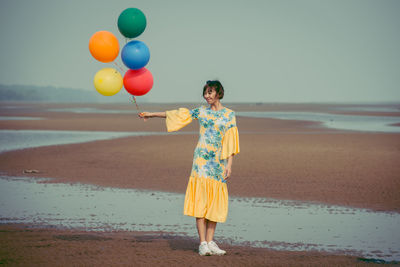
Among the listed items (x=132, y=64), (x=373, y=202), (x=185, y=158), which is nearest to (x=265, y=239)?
(x=132, y=64)

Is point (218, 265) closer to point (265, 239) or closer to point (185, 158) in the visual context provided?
point (265, 239)

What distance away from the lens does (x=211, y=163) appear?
6.13 m

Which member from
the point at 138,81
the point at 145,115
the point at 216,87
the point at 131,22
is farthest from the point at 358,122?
the point at 145,115

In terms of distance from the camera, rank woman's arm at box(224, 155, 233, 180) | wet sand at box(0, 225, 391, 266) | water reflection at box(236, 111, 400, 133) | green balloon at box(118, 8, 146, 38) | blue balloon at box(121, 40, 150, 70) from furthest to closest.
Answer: water reflection at box(236, 111, 400, 133) < green balloon at box(118, 8, 146, 38) < blue balloon at box(121, 40, 150, 70) < woman's arm at box(224, 155, 233, 180) < wet sand at box(0, 225, 391, 266)

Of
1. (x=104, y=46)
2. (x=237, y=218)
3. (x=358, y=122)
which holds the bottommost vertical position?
(x=237, y=218)

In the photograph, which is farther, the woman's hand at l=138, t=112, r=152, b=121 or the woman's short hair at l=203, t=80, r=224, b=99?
the woman's hand at l=138, t=112, r=152, b=121

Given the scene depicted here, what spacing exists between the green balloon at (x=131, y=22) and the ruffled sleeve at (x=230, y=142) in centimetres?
202

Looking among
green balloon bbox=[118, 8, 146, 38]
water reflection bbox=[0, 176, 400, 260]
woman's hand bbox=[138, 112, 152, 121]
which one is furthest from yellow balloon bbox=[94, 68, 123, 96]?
water reflection bbox=[0, 176, 400, 260]

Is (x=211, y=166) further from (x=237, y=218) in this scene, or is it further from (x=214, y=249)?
(x=237, y=218)

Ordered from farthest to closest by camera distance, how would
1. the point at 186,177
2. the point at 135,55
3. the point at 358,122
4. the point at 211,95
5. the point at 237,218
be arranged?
the point at 358,122 → the point at 186,177 → the point at 237,218 → the point at 135,55 → the point at 211,95

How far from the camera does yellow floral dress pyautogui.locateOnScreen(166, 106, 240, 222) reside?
608 cm

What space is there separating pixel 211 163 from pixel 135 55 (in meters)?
1.87

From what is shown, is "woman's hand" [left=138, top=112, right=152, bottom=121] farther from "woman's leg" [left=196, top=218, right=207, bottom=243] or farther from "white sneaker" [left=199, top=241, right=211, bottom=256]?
"white sneaker" [left=199, top=241, right=211, bottom=256]

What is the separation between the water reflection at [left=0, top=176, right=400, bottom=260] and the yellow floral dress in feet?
4.03
